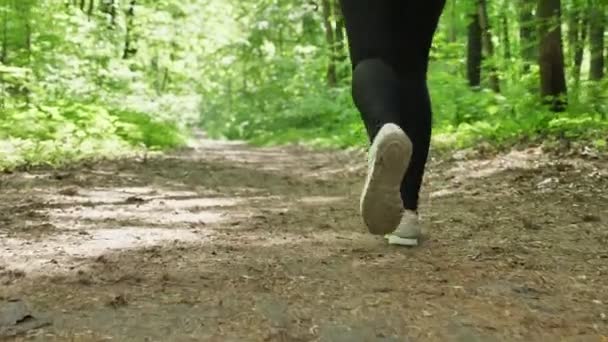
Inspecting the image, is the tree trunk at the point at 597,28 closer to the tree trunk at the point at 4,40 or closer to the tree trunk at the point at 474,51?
the tree trunk at the point at 474,51

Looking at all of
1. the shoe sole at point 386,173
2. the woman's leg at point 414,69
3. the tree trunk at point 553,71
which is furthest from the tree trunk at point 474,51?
the shoe sole at point 386,173

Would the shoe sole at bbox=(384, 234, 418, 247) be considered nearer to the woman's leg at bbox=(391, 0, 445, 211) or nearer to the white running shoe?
the white running shoe

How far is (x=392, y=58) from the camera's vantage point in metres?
2.91

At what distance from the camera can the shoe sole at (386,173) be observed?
8.30 feet

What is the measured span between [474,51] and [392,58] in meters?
11.0

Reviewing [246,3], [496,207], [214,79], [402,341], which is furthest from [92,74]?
[214,79]

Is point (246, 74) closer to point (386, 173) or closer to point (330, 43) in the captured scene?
point (330, 43)

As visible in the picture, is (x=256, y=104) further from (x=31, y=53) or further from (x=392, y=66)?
(x=392, y=66)

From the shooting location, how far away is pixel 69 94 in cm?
1202

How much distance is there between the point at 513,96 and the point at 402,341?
9079 mm

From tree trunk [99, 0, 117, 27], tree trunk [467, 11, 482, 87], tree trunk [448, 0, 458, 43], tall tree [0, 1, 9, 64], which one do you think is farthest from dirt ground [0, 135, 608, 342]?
tree trunk [99, 0, 117, 27]

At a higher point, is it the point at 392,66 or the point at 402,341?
the point at 392,66

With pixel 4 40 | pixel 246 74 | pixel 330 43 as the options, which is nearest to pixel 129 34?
pixel 330 43

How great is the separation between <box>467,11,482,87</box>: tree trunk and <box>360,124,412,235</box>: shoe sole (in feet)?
35.6
